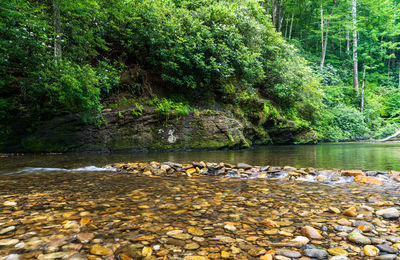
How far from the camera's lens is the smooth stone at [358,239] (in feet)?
4.90

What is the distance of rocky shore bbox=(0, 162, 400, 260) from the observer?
1404mm

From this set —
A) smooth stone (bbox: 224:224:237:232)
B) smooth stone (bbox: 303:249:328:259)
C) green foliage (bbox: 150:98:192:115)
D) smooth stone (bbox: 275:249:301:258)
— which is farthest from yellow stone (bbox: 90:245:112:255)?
green foliage (bbox: 150:98:192:115)

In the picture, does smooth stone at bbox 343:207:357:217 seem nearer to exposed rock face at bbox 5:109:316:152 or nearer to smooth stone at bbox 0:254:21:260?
smooth stone at bbox 0:254:21:260

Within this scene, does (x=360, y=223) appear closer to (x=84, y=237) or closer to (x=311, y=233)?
(x=311, y=233)

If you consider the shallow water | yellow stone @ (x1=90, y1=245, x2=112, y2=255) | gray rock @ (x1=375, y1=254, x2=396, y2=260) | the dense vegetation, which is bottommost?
the shallow water

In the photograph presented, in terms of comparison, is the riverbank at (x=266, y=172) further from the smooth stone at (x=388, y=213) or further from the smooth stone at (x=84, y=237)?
the smooth stone at (x=84, y=237)

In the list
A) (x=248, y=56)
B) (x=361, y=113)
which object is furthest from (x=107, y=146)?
(x=361, y=113)

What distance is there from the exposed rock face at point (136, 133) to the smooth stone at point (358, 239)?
23.8 feet

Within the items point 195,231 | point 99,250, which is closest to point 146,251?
point 99,250

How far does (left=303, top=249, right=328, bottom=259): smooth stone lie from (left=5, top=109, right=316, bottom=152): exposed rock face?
24.0ft

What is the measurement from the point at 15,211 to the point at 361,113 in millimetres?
21109

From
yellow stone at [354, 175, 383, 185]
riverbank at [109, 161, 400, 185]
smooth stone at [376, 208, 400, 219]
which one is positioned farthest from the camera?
riverbank at [109, 161, 400, 185]

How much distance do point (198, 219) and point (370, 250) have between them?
4.21 ft

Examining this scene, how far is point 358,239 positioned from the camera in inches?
60.0
